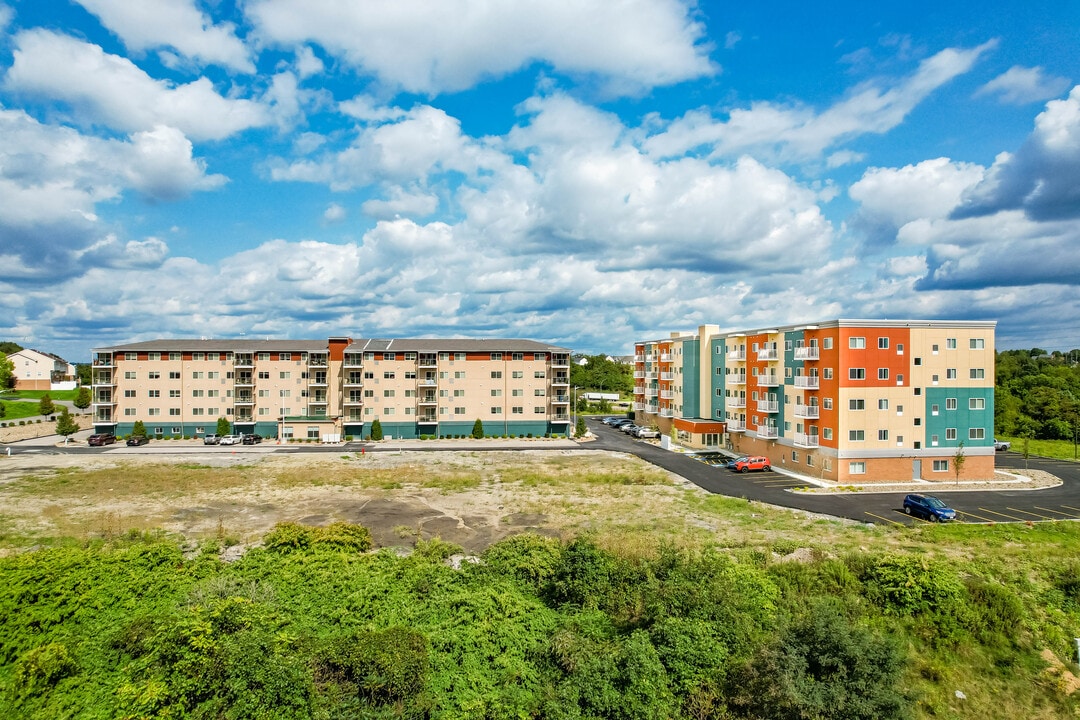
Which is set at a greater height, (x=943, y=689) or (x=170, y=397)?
(x=170, y=397)

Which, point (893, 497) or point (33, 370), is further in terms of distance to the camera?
point (33, 370)

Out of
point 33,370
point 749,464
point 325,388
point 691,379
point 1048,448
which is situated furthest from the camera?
point 33,370

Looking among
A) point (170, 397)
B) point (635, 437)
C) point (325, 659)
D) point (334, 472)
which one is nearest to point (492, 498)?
point (334, 472)

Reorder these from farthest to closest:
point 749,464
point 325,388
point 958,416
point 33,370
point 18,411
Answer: point 33,370 → point 18,411 → point 325,388 → point 749,464 → point 958,416

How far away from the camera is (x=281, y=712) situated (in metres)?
12.9

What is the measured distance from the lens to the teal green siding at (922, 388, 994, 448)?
41125mm

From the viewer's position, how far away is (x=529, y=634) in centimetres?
1645

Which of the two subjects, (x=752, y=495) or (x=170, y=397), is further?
(x=170, y=397)

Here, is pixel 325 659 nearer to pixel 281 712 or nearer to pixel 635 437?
pixel 281 712

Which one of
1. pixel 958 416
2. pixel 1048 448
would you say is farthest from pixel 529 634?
pixel 1048 448

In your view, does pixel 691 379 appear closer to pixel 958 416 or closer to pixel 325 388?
pixel 958 416

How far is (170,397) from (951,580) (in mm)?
Result: 73143

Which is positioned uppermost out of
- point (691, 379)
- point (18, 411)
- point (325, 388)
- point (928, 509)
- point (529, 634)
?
point (691, 379)

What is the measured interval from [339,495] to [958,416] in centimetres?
4494
